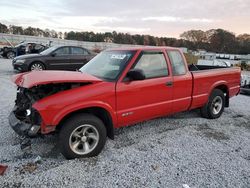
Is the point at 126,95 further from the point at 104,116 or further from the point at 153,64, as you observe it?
the point at 153,64

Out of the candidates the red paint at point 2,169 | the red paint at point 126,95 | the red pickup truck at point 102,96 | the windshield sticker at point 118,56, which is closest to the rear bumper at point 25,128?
the red pickup truck at point 102,96

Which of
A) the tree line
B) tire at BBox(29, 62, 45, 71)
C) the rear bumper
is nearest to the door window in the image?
tire at BBox(29, 62, 45, 71)

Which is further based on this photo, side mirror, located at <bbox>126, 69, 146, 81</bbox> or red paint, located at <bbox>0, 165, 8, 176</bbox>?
side mirror, located at <bbox>126, 69, 146, 81</bbox>

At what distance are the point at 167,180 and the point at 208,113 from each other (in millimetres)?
3112

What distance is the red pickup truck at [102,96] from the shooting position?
376cm

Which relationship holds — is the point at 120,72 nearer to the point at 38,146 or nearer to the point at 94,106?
the point at 94,106

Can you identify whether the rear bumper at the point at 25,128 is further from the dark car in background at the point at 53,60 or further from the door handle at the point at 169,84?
the dark car in background at the point at 53,60

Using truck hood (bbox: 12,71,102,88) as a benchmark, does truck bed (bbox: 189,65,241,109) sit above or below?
below

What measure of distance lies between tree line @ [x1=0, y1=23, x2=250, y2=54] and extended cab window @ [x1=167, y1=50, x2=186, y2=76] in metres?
56.7

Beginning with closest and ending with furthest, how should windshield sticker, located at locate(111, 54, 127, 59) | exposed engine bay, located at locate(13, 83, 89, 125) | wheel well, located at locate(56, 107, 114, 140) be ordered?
exposed engine bay, located at locate(13, 83, 89, 125) < wheel well, located at locate(56, 107, 114, 140) < windshield sticker, located at locate(111, 54, 127, 59)

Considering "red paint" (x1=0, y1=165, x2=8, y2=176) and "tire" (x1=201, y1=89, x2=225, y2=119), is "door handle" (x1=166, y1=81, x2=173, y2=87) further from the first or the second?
"red paint" (x1=0, y1=165, x2=8, y2=176)

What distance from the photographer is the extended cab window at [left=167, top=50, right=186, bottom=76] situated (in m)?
5.24

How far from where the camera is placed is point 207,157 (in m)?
4.18

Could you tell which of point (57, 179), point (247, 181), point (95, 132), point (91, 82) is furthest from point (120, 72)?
point (247, 181)
